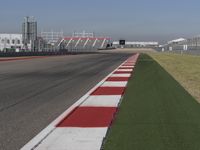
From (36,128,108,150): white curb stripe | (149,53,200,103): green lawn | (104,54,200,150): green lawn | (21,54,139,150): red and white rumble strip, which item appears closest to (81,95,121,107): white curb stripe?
(21,54,139,150): red and white rumble strip

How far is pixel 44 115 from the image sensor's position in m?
8.08

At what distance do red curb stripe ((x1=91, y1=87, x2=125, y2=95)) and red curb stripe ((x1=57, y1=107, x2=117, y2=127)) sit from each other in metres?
2.80

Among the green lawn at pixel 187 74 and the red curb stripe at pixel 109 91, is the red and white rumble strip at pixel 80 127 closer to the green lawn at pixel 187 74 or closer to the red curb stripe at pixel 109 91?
the red curb stripe at pixel 109 91

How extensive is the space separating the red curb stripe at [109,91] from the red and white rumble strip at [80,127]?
1.12 metres

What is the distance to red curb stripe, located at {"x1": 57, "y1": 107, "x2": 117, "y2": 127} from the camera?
7.09m

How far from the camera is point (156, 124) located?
22.9 feet

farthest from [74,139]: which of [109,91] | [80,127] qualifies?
[109,91]

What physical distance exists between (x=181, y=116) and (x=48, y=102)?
3302mm

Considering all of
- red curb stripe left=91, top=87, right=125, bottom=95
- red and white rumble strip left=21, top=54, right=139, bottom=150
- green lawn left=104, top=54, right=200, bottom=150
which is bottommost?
red curb stripe left=91, top=87, right=125, bottom=95

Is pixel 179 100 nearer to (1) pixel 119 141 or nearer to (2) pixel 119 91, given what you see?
(2) pixel 119 91

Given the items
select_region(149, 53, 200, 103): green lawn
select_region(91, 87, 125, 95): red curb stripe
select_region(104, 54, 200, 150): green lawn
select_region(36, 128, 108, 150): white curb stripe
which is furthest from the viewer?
select_region(149, 53, 200, 103): green lawn

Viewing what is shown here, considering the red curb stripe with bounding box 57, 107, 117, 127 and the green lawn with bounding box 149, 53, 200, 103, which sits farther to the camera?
the green lawn with bounding box 149, 53, 200, 103

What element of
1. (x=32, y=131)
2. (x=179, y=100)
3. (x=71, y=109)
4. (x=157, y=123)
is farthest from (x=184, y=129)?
(x=179, y=100)

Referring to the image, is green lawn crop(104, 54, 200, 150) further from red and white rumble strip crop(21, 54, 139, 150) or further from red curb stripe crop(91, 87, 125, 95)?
red curb stripe crop(91, 87, 125, 95)
